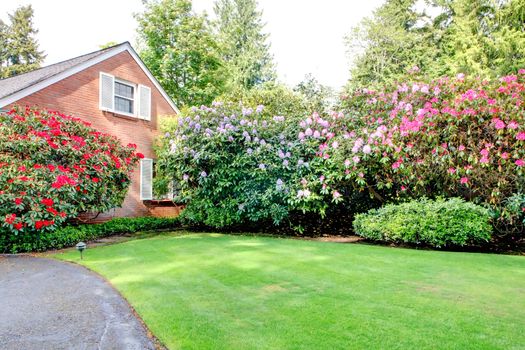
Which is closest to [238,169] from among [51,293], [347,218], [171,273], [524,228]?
[347,218]

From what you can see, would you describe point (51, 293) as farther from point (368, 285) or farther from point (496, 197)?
point (496, 197)

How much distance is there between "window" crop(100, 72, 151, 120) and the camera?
12.5m

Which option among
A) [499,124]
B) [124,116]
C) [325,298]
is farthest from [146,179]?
[499,124]

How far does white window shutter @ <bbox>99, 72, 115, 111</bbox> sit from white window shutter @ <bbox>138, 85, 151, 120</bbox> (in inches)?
46.6

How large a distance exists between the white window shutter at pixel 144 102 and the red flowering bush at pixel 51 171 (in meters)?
3.61

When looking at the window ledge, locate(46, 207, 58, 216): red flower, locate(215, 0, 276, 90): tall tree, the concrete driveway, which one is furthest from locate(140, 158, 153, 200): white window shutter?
locate(215, 0, 276, 90): tall tree

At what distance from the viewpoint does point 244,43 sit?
3294cm

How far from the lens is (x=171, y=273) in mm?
5336

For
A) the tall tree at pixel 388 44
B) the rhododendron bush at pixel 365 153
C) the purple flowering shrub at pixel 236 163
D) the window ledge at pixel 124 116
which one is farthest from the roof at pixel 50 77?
the tall tree at pixel 388 44

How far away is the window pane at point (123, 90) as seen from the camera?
1317 centimetres

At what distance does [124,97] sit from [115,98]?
373mm

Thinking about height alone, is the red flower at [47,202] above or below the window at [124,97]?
below

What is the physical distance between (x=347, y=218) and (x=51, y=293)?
8338mm

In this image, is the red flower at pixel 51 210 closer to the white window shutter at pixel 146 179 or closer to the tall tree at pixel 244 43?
the white window shutter at pixel 146 179
